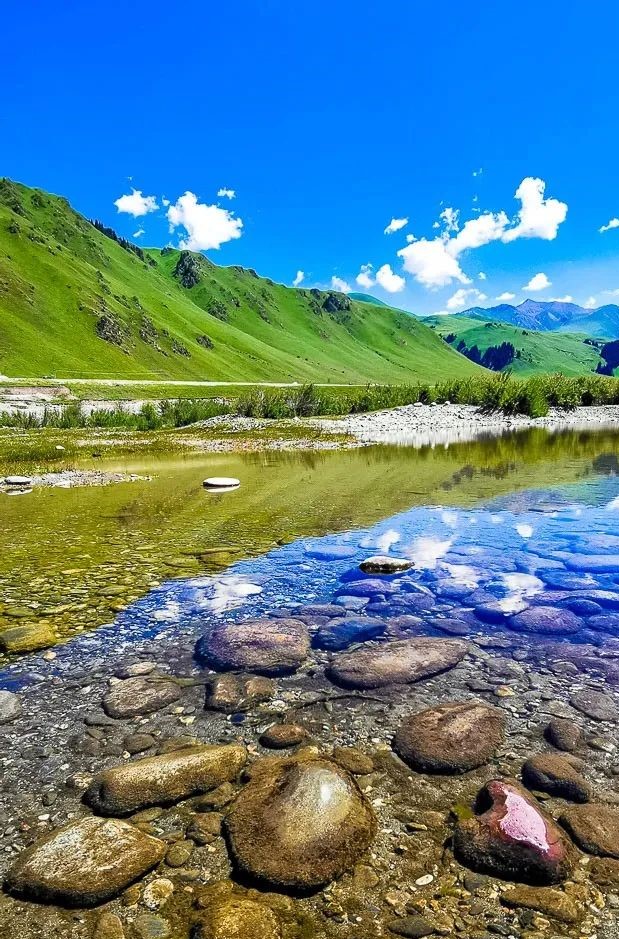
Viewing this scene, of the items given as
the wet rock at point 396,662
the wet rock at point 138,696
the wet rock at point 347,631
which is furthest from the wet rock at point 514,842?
the wet rock at point 138,696

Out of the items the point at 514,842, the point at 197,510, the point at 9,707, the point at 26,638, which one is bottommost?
the point at 9,707

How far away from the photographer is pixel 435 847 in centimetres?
448

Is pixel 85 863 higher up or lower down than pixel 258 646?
lower down

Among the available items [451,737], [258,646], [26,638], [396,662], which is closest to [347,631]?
[396,662]

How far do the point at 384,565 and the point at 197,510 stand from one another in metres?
8.51

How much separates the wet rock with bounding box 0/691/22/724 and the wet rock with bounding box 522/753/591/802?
5.88 metres

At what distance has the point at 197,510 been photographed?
1816 centimetres

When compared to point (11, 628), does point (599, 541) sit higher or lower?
higher

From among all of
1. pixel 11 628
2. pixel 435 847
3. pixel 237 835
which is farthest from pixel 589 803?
pixel 11 628

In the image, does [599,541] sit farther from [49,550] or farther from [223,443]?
[223,443]

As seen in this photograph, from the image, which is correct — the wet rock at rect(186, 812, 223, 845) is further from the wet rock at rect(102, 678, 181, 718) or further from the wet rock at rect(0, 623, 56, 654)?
the wet rock at rect(0, 623, 56, 654)

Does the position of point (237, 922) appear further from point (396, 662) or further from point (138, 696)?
point (396, 662)

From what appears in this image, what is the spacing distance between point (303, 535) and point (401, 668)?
7671 millimetres

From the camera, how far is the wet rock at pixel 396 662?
7227mm
